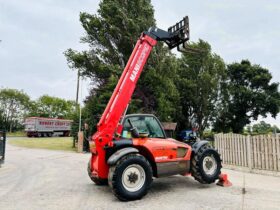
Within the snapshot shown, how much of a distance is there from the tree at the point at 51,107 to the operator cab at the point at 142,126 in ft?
182

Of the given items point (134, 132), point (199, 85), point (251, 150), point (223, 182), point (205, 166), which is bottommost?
point (223, 182)

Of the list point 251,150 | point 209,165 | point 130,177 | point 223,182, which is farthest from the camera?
point 251,150

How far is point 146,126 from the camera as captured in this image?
6.71 meters

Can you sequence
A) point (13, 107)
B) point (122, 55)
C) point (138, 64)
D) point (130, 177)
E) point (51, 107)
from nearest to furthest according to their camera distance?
point (130, 177), point (138, 64), point (122, 55), point (13, 107), point (51, 107)

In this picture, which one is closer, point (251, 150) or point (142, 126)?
point (142, 126)

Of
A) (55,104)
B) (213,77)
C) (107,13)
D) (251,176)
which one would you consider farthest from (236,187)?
(55,104)

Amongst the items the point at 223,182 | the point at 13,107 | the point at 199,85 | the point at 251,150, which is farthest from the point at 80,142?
the point at 13,107

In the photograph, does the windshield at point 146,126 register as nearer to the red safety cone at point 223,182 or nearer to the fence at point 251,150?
the red safety cone at point 223,182

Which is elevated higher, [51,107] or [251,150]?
[51,107]

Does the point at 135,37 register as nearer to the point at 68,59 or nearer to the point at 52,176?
the point at 68,59

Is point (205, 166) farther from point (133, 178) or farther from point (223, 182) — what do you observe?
point (133, 178)

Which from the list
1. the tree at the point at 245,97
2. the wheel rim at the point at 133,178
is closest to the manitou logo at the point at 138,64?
the wheel rim at the point at 133,178

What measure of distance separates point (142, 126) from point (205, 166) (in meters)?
2.02

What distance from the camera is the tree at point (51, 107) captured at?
60.2 metres
